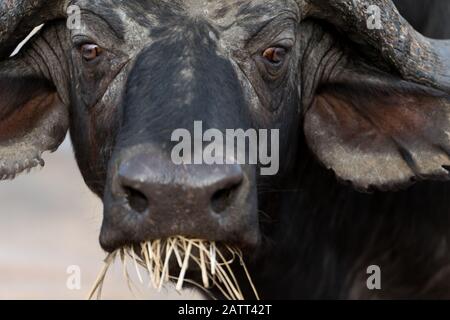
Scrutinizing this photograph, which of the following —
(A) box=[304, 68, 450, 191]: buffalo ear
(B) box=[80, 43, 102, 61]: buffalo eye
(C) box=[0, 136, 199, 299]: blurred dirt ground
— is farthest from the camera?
(C) box=[0, 136, 199, 299]: blurred dirt ground

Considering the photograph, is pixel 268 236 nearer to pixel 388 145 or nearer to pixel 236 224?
pixel 388 145

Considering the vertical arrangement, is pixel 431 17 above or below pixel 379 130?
above

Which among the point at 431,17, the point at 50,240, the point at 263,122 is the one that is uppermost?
the point at 431,17

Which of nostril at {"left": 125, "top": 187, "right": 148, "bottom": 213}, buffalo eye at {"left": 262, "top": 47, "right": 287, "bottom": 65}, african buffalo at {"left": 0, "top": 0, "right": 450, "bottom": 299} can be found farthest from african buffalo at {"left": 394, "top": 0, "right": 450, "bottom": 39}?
nostril at {"left": 125, "top": 187, "right": 148, "bottom": 213}

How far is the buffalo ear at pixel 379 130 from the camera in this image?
6062mm

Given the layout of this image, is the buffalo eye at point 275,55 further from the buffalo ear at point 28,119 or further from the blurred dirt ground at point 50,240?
the blurred dirt ground at point 50,240

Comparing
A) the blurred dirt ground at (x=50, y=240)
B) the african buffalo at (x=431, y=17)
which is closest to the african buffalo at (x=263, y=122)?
the african buffalo at (x=431, y=17)

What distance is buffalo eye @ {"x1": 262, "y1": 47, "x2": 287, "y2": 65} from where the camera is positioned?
578cm

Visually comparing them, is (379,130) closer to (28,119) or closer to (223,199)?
(223,199)

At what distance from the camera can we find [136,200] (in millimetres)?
5184

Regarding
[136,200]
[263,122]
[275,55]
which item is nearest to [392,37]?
[275,55]

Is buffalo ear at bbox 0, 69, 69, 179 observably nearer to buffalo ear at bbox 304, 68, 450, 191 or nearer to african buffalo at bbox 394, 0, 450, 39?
buffalo ear at bbox 304, 68, 450, 191

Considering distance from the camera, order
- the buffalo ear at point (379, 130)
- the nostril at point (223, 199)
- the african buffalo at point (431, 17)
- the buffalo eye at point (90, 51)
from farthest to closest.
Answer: the african buffalo at point (431, 17)
the buffalo ear at point (379, 130)
the buffalo eye at point (90, 51)
the nostril at point (223, 199)

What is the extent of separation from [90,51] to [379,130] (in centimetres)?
144
